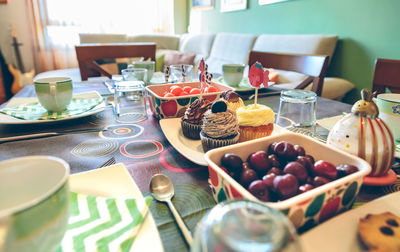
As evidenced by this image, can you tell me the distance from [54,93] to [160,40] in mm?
3560

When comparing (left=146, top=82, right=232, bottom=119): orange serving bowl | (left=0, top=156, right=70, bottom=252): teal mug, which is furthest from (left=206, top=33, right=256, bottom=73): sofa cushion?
(left=0, top=156, right=70, bottom=252): teal mug

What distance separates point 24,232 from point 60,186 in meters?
0.05

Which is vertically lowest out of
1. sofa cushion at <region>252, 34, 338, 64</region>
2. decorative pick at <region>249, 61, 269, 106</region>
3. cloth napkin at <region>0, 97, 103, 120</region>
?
cloth napkin at <region>0, 97, 103, 120</region>

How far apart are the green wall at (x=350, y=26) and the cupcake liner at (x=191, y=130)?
73.3 inches

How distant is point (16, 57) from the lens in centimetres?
391

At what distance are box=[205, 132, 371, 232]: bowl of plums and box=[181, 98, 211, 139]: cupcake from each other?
0.76ft

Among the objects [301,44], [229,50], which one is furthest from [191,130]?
[229,50]

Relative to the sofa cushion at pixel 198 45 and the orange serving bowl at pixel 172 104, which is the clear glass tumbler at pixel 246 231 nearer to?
the orange serving bowl at pixel 172 104

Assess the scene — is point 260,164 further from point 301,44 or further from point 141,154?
point 301,44

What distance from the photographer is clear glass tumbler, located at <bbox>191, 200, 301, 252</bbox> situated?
0.21 metres

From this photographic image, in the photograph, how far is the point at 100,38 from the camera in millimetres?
3754

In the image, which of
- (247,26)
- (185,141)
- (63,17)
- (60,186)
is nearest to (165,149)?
(185,141)

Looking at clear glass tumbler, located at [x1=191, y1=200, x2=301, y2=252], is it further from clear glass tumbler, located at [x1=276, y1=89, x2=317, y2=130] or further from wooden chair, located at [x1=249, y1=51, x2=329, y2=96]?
wooden chair, located at [x1=249, y1=51, x2=329, y2=96]

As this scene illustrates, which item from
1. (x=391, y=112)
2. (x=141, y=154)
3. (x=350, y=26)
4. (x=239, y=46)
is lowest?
(x=141, y=154)
